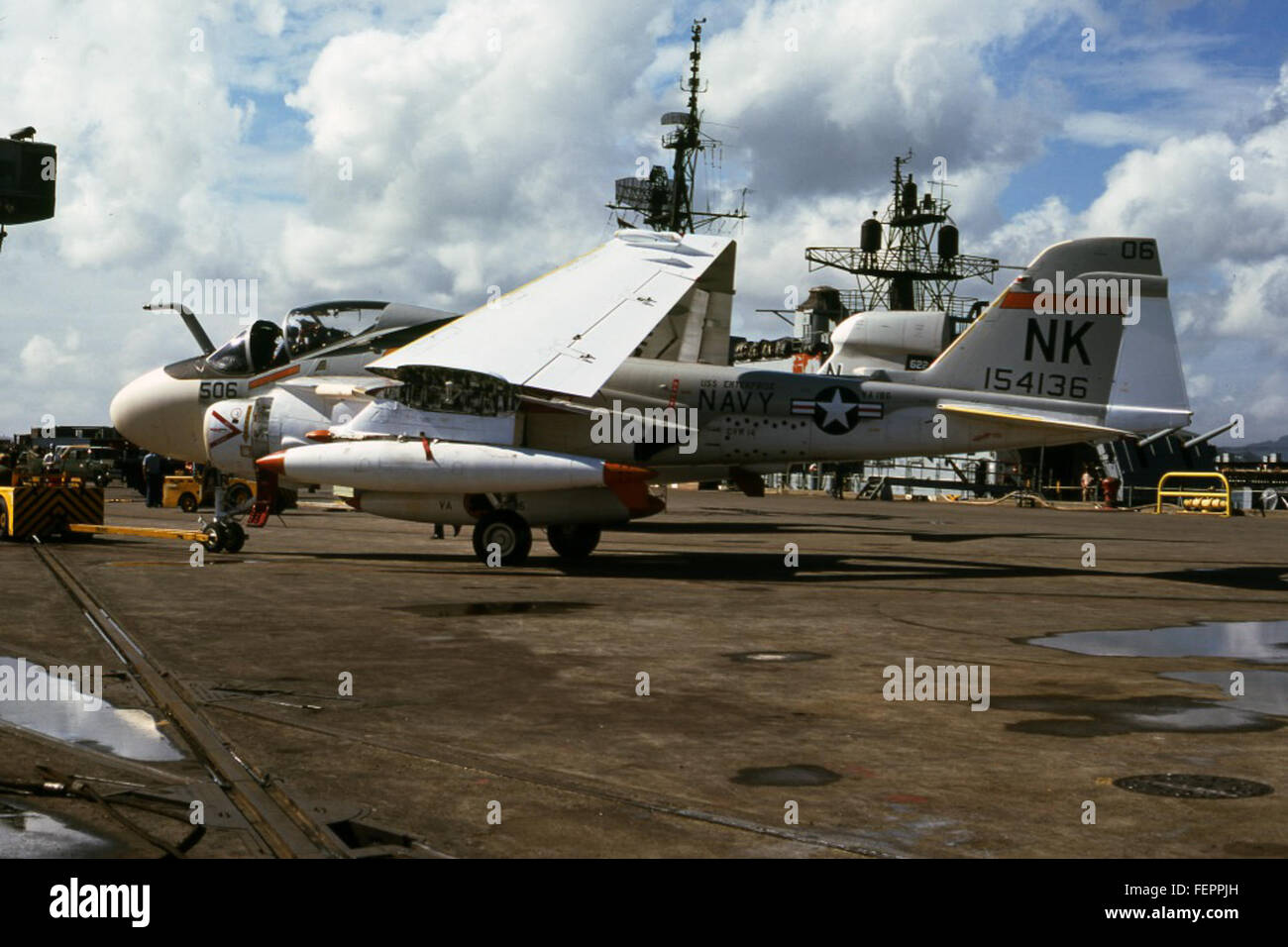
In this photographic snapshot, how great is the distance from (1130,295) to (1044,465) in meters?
50.1

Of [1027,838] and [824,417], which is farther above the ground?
[824,417]

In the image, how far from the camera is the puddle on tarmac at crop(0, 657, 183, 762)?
6598mm

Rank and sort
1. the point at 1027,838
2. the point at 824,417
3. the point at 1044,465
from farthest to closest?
the point at 1044,465, the point at 824,417, the point at 1027,838

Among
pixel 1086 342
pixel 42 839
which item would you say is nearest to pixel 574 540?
pixel 1086 342

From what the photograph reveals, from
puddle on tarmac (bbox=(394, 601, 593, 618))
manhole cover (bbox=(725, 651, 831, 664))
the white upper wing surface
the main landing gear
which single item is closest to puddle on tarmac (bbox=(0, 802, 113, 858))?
manhole cover (bbox=(725, 651, 831, 664))

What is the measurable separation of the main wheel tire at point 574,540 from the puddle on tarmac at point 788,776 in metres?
13.1

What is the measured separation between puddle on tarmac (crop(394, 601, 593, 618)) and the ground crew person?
2849 cm

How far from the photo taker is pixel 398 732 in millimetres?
7156

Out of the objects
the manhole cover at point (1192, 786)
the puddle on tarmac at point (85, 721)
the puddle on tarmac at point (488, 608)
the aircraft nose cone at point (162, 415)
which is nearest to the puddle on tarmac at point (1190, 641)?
the manhole cover at point (1192, 786)

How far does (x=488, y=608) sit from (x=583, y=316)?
601 centimetres

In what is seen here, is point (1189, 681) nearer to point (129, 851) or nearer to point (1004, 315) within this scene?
point (129, 851)

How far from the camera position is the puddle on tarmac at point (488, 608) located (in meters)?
12.9

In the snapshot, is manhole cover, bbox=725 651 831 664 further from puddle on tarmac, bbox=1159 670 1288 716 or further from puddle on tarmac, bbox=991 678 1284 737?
puddle on tarmac, bbox=1159 670 1288 716
